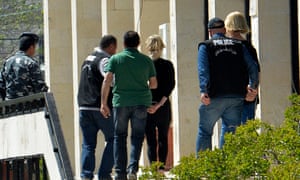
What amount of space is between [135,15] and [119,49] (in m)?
1.55

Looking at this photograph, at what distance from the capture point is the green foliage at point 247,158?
10227 millimetres

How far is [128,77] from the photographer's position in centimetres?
1527

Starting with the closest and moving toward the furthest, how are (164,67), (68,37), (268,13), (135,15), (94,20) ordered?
(164,67) < (268,13) < (135,15) < (94,20) < (68,37)

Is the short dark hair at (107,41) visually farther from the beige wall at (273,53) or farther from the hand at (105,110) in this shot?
the beige wall at (273,53)

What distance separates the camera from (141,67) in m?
15.3

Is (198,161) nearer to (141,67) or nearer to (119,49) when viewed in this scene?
(141,67)

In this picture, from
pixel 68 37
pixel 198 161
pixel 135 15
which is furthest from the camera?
pixel 68 37

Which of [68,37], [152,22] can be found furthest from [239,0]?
[68,37]

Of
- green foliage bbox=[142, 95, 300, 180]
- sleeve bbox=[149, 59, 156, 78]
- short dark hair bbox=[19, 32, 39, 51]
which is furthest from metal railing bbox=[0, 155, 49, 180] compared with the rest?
green foliage bbox=[142, 95, 300, 180]

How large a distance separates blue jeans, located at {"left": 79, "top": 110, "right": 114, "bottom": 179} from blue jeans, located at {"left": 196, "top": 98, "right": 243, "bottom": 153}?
4.66ft

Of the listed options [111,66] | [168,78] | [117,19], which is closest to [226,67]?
[111,66]

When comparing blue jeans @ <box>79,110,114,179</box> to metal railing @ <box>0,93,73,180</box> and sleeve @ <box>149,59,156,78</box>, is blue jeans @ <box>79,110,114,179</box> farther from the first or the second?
metal railing @ <box>0,93,73,180</box>

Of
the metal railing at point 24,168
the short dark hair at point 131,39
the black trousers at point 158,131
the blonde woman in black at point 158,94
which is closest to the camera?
the short dark hair at point 131,39

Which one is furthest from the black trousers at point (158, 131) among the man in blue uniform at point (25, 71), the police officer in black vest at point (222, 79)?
the man in blue uniform at point (25, 71)
